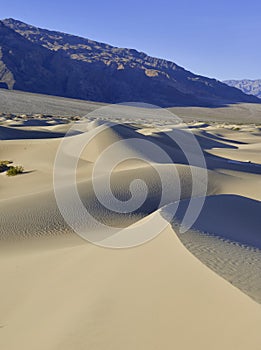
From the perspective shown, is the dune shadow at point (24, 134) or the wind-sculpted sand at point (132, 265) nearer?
the wind-sculpted sand at point (132, 265)

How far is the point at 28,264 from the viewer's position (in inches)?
297

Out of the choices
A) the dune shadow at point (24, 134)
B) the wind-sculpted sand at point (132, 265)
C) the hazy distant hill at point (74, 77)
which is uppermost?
the hazy distant hill at point (74, 77)

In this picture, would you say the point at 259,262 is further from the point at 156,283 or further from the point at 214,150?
the point at 214,150

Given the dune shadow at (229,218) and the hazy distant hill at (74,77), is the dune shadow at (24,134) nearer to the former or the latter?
the dune shadow at (229,218)

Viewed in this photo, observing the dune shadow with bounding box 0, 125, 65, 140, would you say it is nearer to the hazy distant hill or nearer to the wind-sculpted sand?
the wind-sculpted sand

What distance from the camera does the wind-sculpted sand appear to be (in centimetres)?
449

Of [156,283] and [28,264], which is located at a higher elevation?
[156,283]

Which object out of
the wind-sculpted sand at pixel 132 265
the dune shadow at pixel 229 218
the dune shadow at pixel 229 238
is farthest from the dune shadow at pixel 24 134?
the dune shadow at pixel 229 238

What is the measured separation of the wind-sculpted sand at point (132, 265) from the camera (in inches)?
177

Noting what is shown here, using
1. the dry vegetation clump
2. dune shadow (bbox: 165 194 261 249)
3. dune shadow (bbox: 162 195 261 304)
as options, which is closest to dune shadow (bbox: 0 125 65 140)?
the dry vegetation clump

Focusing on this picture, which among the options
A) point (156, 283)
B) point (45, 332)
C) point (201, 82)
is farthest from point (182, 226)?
point (201, 82)

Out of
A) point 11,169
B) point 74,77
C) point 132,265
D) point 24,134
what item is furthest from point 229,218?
point 74,77

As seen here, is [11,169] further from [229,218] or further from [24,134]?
[24,134]

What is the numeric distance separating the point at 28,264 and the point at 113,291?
2541 millimetres
